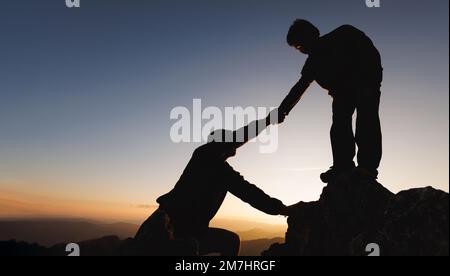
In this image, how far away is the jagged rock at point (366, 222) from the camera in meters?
9.38

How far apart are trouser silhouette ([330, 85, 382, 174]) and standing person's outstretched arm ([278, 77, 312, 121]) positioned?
933mm

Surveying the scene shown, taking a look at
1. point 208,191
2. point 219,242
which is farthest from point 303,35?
point 219,242

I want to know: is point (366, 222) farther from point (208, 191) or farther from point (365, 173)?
point (208, 191)

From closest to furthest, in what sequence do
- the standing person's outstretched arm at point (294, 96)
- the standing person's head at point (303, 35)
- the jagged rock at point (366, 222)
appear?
1. the jagged rock at point (366, 222)
2. the standing person's head at point (303, 35)
3. the standing person's outstretched arm at point (294, 96)

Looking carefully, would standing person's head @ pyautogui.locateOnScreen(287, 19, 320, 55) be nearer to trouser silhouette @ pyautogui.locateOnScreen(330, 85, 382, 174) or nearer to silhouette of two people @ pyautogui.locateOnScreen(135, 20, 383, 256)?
silhouette of two people @ pyautogui.locateOnScreen(135, 20, 383, 256)

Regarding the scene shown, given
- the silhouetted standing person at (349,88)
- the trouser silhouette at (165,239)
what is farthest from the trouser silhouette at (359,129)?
the trouser silhouette at (165,239)

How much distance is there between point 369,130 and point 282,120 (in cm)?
221

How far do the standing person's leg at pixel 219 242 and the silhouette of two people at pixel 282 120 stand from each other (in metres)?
0.04

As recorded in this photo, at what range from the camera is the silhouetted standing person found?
11.1 m

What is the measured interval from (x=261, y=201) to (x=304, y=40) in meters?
4.31

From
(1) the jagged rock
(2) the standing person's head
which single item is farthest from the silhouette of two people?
(1) the jagged rock

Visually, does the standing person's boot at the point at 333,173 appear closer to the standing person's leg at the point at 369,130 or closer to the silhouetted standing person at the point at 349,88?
the silhouetted standing person at the point at 349,88

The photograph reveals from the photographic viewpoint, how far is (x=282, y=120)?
12023mm
